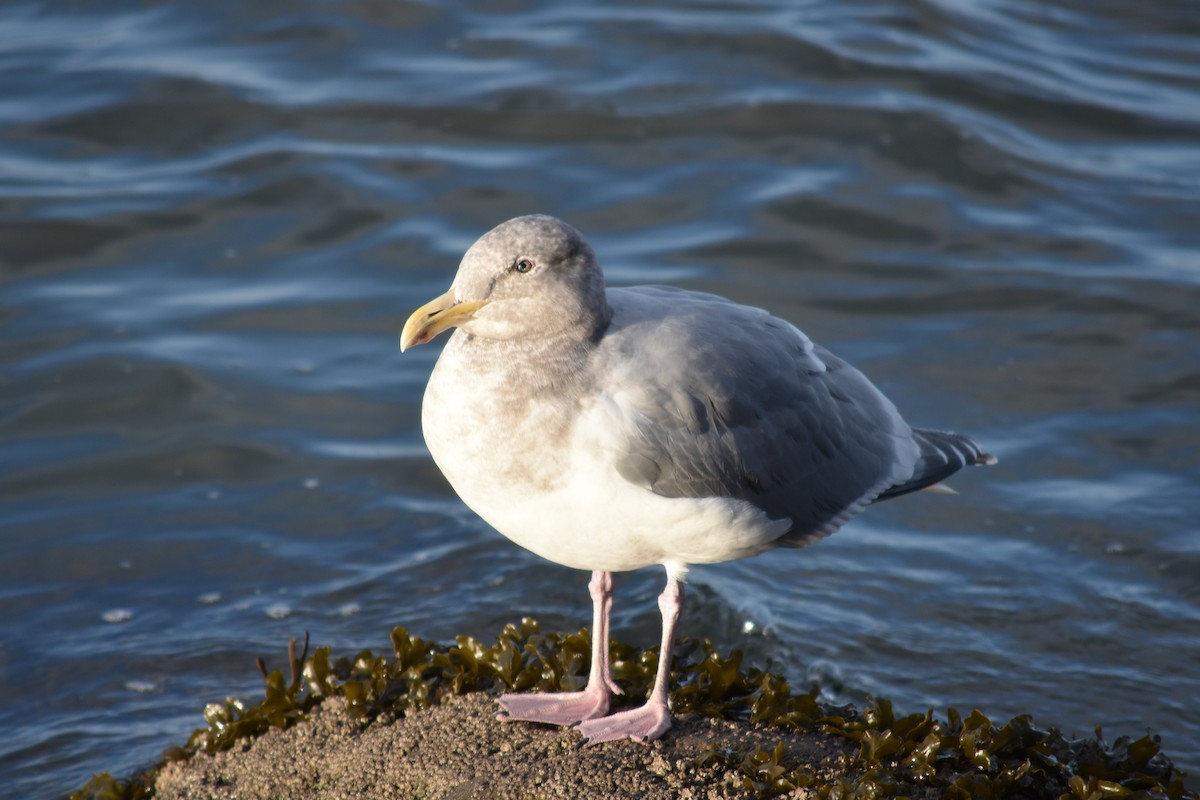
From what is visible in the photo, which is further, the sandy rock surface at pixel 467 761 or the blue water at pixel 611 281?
the blue water at pixel 611 281

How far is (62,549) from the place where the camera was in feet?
24.9

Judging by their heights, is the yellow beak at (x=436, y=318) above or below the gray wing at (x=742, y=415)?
above

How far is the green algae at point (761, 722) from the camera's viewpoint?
171 inches

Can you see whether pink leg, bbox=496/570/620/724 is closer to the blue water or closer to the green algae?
the green algae

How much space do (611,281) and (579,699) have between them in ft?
18.6

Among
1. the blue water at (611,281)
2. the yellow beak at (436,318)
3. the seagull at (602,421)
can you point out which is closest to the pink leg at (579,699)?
the seagull at (602,421)

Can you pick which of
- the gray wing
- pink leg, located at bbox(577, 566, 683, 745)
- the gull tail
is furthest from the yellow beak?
the gull tail

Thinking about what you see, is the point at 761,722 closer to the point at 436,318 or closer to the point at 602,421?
the point at 602,421

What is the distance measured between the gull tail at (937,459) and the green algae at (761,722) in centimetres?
94

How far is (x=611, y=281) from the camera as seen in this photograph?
33.1ft

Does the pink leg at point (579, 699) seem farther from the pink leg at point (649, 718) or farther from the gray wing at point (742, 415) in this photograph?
the gray wing at point (742, 415)

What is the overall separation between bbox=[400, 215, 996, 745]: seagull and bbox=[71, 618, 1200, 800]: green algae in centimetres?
29

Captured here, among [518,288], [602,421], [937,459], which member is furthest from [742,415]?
[937,459]

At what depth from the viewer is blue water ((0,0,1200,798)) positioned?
22.1 ft
